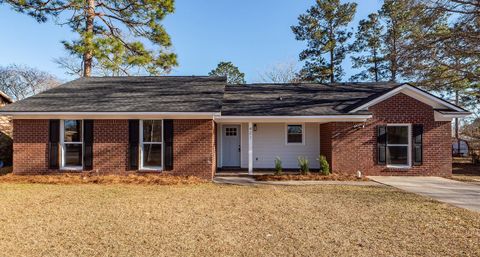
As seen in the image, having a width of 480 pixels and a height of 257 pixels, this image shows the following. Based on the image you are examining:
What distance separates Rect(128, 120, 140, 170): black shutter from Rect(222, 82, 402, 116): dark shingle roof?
3661 millimetres

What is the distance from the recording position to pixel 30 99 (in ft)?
42.5

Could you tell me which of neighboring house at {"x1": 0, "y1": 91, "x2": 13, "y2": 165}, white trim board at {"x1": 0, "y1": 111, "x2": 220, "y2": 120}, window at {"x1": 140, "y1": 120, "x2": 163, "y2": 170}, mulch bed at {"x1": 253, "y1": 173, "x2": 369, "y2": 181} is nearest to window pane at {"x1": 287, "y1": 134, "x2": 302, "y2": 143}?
mulch bed at {"x1": 253, "y1": 173, "x2": 369, "y2": 181}

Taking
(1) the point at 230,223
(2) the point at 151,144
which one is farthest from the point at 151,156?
(1) the point at 230,223

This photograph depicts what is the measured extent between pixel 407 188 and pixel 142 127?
9852 millimetres

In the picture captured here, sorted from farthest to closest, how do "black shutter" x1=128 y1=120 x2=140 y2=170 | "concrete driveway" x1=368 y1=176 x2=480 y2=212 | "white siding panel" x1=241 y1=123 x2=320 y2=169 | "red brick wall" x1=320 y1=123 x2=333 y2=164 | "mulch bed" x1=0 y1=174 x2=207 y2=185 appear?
"white siding panel" x1=241 y1=123 x2=320 y2=169, "red brick wall" x1=320 y1=123 x2=333 y2=164, "black shutter" x1=128 y1=120 x2=140 y2=170, "mulch bed" x1=0 y1=174 x2=207 y2=185, "concrete driveway" x1=368 y1=176 x2=480 y2=212

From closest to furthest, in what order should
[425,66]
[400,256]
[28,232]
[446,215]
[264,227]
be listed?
[400,256] → [28,232] → [264,227] → [446,215] → [425,66]

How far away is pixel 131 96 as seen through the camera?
1334 centimetres

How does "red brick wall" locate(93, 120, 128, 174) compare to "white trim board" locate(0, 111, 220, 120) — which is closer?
"white trim board" locate(0, 111, 220, 120)

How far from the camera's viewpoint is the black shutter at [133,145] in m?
12.0

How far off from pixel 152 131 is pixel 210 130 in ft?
7.76

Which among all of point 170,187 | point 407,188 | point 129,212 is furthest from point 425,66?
point 129,212

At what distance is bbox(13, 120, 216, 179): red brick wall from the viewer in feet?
38.9

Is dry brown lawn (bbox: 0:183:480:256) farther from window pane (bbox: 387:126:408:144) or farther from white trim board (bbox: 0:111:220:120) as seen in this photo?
window pane (bbox: 387:126:408:144)

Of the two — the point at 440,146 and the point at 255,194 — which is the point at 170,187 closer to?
the point at 255,194
